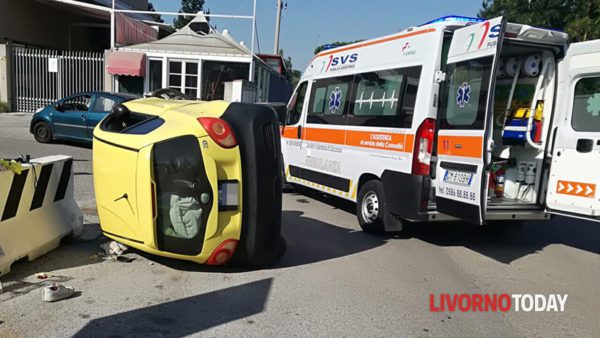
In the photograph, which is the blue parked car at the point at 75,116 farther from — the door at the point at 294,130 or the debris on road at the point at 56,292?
the debris on road at the point at 56,292

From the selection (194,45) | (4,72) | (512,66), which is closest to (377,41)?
(512,66)

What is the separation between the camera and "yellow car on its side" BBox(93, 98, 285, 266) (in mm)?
4344

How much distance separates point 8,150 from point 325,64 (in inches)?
334

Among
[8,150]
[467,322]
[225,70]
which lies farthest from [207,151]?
[225,70]

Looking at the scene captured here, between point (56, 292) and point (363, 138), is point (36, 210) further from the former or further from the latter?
point (363, 138)

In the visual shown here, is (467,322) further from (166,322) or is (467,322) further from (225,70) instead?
(225,70)

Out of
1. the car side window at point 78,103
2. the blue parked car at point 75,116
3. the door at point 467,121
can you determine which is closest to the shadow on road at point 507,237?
the door at point 467,121

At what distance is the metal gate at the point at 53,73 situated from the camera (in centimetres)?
2017

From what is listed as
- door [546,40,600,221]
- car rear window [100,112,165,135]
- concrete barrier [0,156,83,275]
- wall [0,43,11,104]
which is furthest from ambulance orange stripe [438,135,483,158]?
wall [0,43,11,104]

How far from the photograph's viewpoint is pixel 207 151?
4.33 m

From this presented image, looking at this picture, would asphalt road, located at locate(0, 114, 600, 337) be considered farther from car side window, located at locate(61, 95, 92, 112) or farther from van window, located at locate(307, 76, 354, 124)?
car side window, located at locate(61, 95, 92, 112)

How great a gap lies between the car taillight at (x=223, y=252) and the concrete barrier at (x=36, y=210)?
5.50 feet

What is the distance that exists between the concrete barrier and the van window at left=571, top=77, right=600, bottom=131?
5950mm

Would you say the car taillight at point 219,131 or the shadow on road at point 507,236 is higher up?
the car taillight at point 219,131
